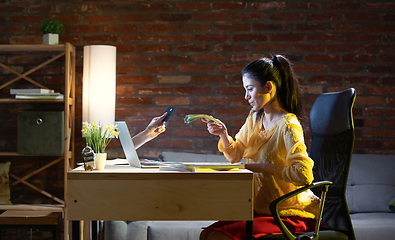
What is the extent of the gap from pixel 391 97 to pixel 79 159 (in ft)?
8.41

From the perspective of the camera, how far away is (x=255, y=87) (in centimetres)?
184

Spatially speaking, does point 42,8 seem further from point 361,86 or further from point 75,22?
point 361,86

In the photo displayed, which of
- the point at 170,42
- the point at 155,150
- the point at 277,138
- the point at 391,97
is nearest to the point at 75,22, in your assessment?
the point at 170,42

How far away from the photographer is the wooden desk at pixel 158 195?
4.69 ft

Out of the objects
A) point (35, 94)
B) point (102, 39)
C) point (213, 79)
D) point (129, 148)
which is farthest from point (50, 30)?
point (129, 148)

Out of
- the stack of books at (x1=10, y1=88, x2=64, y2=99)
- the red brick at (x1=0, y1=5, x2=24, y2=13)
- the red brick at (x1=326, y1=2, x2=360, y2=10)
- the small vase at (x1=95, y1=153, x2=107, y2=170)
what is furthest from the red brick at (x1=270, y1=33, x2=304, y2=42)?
the red brick at (x1=0, y1=5, x2=24, y2=13)

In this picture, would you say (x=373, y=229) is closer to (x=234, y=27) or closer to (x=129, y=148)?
(x=129, y=148)

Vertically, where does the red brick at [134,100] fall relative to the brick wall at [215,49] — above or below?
below

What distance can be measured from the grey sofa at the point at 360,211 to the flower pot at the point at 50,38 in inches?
46.9

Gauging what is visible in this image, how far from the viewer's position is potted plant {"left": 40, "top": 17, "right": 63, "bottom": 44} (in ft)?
9.32

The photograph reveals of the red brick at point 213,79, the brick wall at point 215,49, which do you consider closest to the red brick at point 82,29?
the brick wall at point 215,49

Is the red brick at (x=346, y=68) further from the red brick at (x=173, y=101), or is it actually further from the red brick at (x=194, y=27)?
the red brick at (x=173, y=101)

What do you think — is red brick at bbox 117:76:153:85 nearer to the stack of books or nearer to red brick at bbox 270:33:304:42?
the stack of books

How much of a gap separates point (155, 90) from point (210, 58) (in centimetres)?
52
